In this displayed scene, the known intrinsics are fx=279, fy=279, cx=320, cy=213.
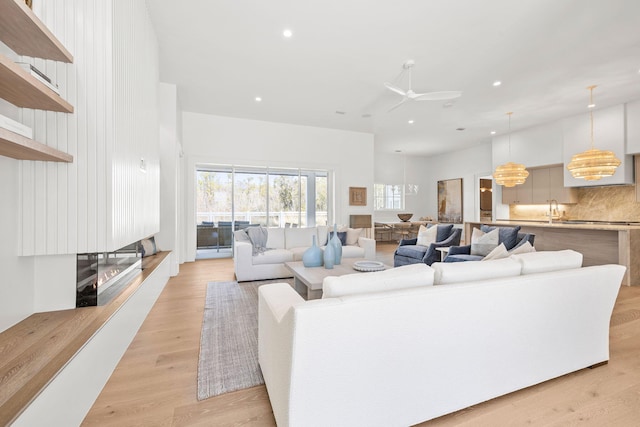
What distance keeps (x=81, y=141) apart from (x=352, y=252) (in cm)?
369

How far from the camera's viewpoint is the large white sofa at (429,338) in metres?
1.17

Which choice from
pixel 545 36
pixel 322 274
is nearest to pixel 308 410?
pixel 322 274

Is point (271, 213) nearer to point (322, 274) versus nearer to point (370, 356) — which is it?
point (322, 274)

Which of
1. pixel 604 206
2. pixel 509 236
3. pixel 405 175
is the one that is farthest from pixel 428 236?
pixel 405 175

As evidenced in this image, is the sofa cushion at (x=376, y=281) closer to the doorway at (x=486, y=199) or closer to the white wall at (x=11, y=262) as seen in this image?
the white wall at (x=11, y=262)

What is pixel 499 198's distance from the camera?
7.73 m

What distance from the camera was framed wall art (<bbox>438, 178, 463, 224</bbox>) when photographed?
938cm

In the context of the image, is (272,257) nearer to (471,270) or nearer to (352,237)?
(352,237)

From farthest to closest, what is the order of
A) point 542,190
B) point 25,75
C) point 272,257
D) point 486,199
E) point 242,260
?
point 486,199, point 542,190, point 272,257, point 242,260, point 25,75

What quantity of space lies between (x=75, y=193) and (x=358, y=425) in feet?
7.02

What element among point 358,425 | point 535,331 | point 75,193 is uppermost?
point 75,193

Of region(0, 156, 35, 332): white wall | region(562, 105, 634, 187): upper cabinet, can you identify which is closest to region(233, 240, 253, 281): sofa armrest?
region(0, 156, 35, 332): white wall

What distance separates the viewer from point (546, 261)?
1.80 meters

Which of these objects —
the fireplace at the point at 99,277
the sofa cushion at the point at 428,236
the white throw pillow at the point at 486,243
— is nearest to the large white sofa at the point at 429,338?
the fireplace at the point at 99,277
